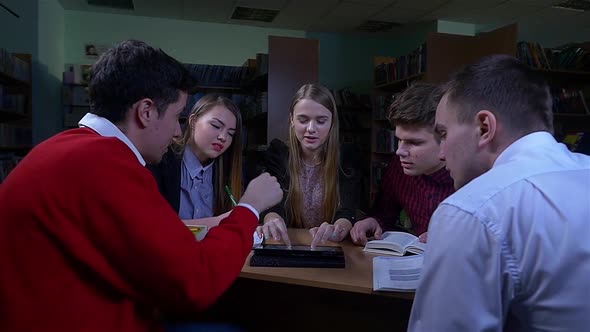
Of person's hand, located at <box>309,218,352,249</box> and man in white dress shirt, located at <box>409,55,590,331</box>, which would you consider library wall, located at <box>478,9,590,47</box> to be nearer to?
person's hand, located at <box>309,218,352,249</box>

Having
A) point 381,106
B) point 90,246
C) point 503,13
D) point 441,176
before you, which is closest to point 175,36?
point 381,106

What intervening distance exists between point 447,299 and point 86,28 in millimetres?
5626

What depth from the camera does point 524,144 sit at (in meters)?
0.69

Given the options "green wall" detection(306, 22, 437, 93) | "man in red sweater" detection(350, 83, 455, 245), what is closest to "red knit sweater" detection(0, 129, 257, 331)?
"man in red sweater" detection(350, 83, 455, 245)

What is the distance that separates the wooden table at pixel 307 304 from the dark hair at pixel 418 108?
0.46 meters

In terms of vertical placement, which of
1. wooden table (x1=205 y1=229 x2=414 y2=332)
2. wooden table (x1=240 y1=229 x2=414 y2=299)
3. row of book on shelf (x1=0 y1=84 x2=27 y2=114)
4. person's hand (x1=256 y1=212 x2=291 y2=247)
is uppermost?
row of book on shelf (x1=0 y1=84 x2=27 y2=114)

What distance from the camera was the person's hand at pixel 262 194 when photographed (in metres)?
0.96

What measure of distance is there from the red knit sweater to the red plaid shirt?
1.08 m

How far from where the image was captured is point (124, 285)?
722mm

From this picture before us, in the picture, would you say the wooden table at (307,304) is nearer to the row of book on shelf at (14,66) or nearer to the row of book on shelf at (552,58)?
the row of book on shelf at (14,66)

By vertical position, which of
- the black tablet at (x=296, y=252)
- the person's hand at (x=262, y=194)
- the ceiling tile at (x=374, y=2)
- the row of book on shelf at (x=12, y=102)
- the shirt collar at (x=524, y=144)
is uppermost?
the ceiling tile at (x=374, y=2)

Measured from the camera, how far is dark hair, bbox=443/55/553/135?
0.74m

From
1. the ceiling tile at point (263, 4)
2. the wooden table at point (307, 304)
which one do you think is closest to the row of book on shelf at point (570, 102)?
the ceiling tile at point (263, 4)

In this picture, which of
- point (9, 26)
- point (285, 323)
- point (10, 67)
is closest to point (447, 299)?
point (285, 323)
